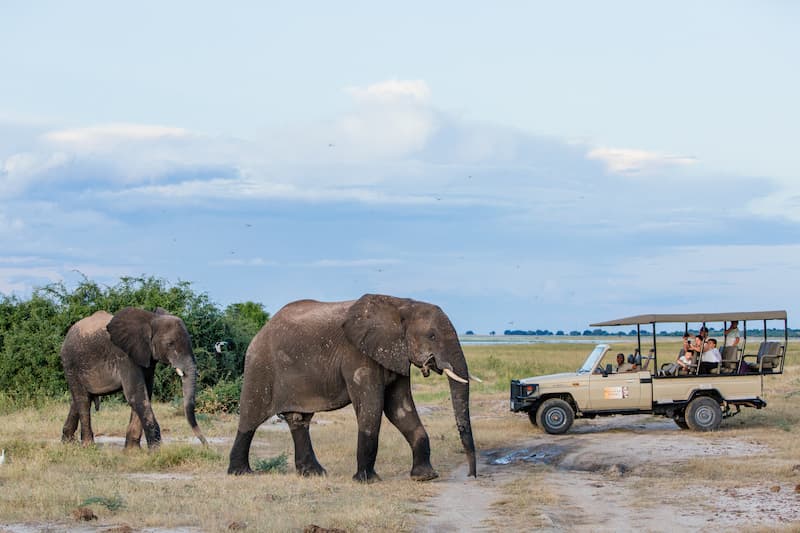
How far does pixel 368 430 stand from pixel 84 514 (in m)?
4.60

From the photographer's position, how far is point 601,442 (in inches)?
821

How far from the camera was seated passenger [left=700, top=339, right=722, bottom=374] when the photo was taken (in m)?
22.5

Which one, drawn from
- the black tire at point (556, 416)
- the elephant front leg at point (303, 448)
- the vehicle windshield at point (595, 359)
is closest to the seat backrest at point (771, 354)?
the vehicle windshield at point (595, 359)

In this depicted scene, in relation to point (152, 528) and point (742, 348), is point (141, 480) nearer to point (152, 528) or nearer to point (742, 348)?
point (152, 528)

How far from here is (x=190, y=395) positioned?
17.9m

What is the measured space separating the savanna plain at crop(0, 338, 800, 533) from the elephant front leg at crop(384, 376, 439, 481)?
0.22 metres

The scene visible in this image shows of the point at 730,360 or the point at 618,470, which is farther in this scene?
the point at 730,360

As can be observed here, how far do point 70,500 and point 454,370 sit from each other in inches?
211

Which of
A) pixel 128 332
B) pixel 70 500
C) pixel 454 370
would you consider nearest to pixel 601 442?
pixel 454 370

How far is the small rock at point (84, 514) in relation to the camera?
11555 millimetres

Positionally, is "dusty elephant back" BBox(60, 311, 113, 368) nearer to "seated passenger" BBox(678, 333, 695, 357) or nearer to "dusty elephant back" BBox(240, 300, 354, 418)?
"dusty elephant back" BBox(240, 300, 354, 418)

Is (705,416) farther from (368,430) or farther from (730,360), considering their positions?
(368,430)

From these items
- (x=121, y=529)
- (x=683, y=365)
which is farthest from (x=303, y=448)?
(x=683, y=365)

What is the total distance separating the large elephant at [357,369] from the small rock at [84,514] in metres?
4.47
